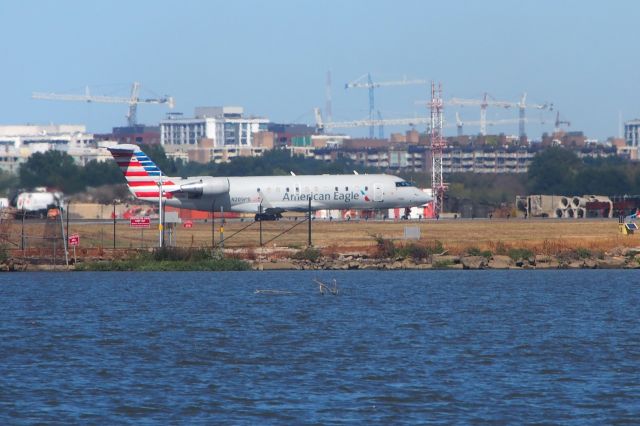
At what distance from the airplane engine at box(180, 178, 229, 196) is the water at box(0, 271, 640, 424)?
37.2 meters

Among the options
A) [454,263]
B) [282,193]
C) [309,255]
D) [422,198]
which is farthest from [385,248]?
[422,198]

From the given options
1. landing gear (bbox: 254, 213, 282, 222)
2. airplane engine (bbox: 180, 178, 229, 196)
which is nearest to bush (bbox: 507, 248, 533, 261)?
landing gear (bbox: 254, 213, 282, 222)

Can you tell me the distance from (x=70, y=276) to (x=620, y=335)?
3583 centimetres

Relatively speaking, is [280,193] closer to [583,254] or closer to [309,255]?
[309,255]

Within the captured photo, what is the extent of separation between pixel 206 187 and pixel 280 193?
601 cm

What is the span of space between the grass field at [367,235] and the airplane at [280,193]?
2173mm

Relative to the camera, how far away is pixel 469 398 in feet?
116

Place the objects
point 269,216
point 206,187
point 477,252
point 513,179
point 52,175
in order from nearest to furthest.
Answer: point 477,252
point 206,187
point 269,216
point 52,175
point 513,179

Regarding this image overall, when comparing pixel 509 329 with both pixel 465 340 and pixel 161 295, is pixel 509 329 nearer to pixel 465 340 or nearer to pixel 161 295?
pixel 465 340

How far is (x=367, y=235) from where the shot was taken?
93.1 metres

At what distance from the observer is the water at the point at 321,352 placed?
3425 centimetres

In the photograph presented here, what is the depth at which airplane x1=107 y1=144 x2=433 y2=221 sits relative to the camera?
110 m

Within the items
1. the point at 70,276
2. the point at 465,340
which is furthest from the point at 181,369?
the point at 70,276

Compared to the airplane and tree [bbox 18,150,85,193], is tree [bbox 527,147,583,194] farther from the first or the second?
tree [bbox 18,150,85,193]
